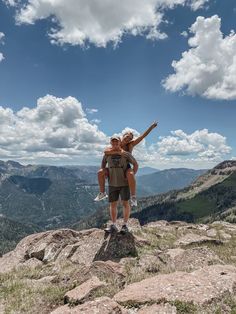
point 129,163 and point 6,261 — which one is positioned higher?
point 129,163

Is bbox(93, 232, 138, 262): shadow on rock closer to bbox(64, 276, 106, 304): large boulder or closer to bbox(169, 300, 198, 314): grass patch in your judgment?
bbox(64, 276, 106, 304): large boulder

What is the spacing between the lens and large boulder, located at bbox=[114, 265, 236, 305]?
388 inches

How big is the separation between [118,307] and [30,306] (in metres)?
3.10

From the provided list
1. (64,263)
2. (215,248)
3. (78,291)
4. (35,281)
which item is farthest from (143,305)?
(215,248)

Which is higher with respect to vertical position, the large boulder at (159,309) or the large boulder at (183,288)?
the large boulder at (183,288)

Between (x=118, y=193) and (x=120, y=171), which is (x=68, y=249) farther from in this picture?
(x=120, y=171)

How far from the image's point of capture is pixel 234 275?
456 inches

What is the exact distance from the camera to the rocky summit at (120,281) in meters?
9.70

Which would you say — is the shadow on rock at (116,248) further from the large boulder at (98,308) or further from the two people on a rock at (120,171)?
the large boulder at (98,308)

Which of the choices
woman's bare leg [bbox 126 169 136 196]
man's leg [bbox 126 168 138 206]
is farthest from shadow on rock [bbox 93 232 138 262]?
woman's bare leg [bbox 126 169 136 196]

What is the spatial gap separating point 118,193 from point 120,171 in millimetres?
1380

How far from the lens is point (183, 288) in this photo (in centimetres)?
1032

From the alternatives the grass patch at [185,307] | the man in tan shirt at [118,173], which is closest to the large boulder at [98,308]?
the grass patch at [185,307]

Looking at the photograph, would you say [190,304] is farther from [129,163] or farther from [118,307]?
[129,163]
